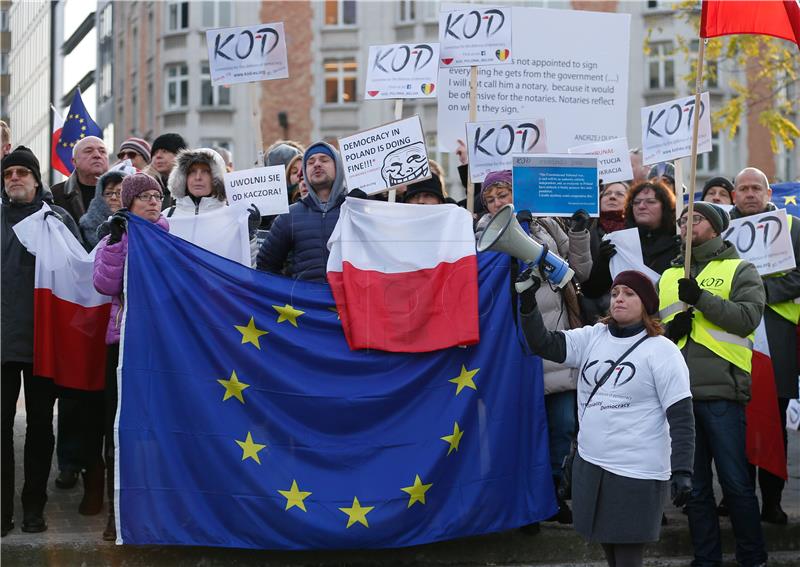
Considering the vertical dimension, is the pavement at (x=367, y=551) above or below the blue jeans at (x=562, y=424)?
below

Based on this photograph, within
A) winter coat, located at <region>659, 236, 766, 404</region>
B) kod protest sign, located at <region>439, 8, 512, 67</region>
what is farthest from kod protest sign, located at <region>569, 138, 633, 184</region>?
winter coat, located at <region>659, 236, 766, 404</region>

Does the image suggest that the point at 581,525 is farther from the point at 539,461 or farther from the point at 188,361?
the point at 188,361

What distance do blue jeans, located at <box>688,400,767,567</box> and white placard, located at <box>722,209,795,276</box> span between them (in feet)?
3.75

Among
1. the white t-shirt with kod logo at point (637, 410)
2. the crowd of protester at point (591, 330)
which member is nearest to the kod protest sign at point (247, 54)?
the crowd of protester at point (591, 330)

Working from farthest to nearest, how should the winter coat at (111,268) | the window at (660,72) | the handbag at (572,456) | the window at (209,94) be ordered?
the window at (209,94)
the window at (660,72)
the winter coat at (111,268)
the handbag at (572,456)

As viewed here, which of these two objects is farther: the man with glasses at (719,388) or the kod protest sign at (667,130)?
the kod protest sign at (667,130)

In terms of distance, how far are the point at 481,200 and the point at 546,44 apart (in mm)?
2446

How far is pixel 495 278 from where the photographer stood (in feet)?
26.9

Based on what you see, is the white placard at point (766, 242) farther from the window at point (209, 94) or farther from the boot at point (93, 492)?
the window at point (209, 94)

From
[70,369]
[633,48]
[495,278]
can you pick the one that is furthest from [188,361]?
[633,48]

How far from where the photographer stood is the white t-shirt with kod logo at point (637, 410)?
21.4 ft

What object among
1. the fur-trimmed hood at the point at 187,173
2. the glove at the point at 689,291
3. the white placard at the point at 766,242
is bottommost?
the glove at the point at 689,291

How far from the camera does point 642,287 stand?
6730 millimetres

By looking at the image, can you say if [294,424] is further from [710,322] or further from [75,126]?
[75,126]
